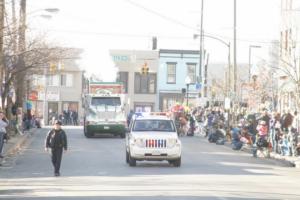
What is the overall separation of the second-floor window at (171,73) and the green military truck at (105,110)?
126 ft

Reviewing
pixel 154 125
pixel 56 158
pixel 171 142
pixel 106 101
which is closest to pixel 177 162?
pixel 171 142

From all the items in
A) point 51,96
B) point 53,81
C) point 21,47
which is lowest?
point 51,96

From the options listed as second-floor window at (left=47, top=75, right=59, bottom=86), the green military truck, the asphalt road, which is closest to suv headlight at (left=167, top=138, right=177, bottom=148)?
the asphalt road

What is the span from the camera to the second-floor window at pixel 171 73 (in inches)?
3428

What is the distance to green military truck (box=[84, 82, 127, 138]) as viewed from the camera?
48.2m

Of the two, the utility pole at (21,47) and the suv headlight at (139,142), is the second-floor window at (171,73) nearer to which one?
the utility pole at (21,47)

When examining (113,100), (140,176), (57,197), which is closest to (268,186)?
(140,176)

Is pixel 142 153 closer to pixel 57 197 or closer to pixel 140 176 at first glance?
pixel 140 176

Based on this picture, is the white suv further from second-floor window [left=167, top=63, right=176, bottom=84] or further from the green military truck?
second-floor window [left=167, top=63, right=176, bottom=84]

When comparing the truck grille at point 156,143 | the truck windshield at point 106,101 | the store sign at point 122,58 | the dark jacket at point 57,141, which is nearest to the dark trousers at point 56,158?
the dark jacket at point 57,141

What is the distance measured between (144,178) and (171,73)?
6518 cm

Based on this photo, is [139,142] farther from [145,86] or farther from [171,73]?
[171,73]

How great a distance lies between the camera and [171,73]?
8775 centimetres

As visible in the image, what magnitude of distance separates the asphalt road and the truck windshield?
12.9 meters
